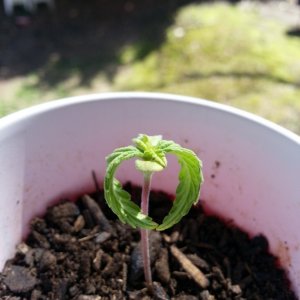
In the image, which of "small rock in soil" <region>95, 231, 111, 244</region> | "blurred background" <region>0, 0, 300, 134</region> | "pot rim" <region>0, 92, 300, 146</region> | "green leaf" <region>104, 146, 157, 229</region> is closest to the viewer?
"green leaf" <region>104, 146, 157, 229</region>

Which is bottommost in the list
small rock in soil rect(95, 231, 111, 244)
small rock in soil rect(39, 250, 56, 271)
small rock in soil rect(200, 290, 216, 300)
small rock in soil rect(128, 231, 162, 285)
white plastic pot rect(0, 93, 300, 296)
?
small rock in soil rect(200, 290, 216, 300)

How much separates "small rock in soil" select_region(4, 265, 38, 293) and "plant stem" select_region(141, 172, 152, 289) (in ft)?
0.64

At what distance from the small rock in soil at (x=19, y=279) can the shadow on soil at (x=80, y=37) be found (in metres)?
1.41

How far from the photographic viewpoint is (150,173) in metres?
0.69

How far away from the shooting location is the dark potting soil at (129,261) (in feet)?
2.72

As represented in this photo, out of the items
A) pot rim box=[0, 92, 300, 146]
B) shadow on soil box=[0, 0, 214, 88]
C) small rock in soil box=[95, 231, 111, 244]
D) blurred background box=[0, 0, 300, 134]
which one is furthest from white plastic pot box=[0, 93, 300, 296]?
shadow on soil box=[0, 0, 214, 88]

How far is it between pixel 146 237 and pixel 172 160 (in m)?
0.21

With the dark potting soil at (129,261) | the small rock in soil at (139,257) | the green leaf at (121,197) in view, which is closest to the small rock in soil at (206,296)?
the dark potting soil at (129,261)

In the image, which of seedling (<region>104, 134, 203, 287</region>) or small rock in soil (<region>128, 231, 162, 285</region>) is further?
small rock in soil (<region>128, 231, 162, 285</region>)

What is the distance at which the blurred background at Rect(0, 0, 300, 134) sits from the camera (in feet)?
6.70

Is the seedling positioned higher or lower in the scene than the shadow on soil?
higher

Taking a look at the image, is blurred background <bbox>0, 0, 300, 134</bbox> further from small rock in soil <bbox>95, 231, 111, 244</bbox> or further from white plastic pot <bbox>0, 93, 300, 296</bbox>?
small rock in soil <bbox>95, 231, 111, 244</bbox>

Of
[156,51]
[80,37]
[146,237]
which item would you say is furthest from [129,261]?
[80,37]

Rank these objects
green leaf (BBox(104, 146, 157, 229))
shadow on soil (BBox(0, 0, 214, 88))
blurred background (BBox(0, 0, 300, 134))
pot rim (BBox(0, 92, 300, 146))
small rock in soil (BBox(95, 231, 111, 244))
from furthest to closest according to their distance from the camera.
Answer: shadow on soil (BBox(0, 0, 214, 88))
blurred background (BBox(0, 0, 300, 134))
small rock in soil (BBox(95, 231, 111, 244))
pot rim (BBox(0, 92, 300, 146))
green leaf (BBox(104, 146, 157, 229))
